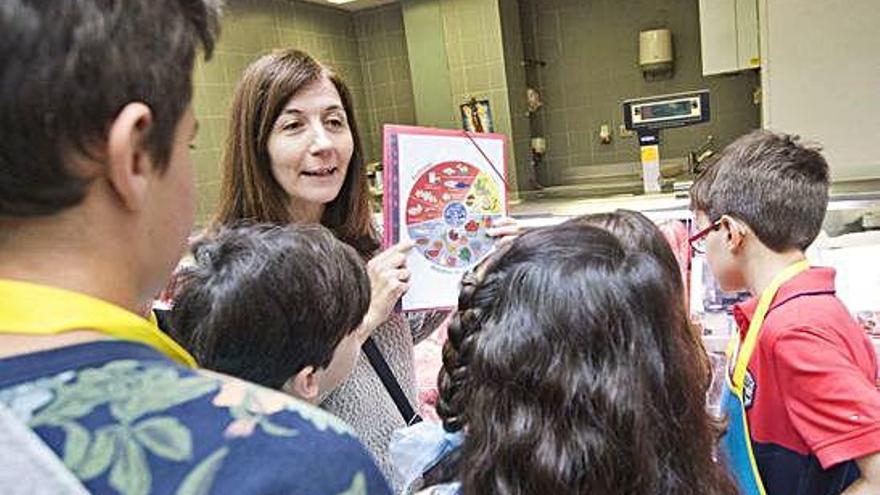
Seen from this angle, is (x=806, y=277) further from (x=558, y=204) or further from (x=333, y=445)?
(x=558, y=204)

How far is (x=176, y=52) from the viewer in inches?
14.3

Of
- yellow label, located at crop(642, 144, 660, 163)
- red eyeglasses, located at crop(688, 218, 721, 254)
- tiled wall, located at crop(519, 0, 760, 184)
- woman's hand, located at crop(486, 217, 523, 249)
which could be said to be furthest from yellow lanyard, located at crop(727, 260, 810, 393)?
tiled wall, located at crop(519, 0, 760, 184)

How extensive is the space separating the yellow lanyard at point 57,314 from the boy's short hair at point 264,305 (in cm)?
41

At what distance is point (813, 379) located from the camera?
0.96 metres

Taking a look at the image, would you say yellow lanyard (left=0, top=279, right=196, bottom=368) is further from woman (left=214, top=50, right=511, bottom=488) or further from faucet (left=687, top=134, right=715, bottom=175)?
faucet (left=687, top=134, right=715, bottom=175)

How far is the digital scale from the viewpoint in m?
2.62

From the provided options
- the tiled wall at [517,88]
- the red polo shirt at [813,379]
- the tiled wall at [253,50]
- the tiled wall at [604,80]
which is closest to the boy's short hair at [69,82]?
the red polo shirt at [813,379]

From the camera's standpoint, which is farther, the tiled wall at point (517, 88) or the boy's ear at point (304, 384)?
the tiled wall at point (517, 88)

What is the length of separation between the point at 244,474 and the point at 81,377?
3.8 inches

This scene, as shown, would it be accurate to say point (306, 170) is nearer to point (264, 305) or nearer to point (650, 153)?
point (264, 305)

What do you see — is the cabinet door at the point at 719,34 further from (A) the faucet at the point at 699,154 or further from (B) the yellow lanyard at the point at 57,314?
(B) the yellow lanyard at the point at 57,314

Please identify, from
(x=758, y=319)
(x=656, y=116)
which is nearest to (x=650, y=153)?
(x=656, y=116)

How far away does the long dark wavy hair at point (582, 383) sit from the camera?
0.64 m

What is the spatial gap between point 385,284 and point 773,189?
774 mm
